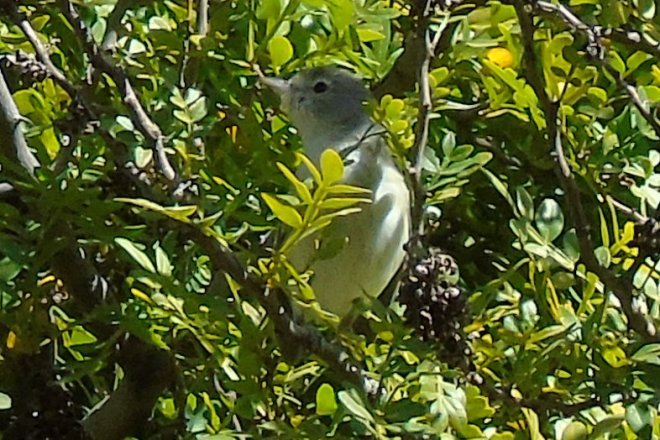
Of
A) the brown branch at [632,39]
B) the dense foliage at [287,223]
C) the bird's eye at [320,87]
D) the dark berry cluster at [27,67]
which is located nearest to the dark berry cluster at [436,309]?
the dense foliage at [287,223]

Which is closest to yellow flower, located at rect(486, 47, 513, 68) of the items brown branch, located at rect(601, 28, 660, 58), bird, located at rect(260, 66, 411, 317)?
bird, located at rect(260, 66, 411, 317)

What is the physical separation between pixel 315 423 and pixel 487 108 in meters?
0.37

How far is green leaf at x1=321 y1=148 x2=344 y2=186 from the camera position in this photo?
833 millimetres

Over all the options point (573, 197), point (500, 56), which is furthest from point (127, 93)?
point (500, 56)

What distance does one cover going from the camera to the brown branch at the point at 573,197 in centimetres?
100

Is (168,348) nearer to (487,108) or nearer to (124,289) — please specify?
(124,289)

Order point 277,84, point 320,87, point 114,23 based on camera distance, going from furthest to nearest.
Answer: point 320,87 < point 277,84 < point 114,23

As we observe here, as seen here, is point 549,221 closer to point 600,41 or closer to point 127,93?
point 600,41

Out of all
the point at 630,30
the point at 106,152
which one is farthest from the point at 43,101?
the point at 630,30

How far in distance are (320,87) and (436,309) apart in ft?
2.23

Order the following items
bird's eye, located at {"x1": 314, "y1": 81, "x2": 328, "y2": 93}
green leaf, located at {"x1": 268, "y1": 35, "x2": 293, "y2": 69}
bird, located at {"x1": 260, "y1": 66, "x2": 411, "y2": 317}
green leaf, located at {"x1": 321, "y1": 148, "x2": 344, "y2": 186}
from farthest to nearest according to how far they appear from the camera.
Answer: bird's eye, located at {"x1": 314, "y1": 81, "x2": 328, "y2": 93}, bird, located at {"x1": 260, "y1": 66, "x2": 411, "y2": 317}, green leaf, located at {"x1": 268, "y1": 35, "x2": 293, "y2": 69}, green leaf, located at {"x1": 321, "y1": 148, "x2": 344, "y2": 186}

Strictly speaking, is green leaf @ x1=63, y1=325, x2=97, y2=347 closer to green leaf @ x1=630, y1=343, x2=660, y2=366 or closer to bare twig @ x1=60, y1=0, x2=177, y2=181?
bare twig @ x1=60, y1=0, x2=177, y2=181

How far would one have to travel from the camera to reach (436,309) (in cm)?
95

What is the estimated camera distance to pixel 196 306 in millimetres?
973
